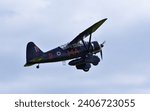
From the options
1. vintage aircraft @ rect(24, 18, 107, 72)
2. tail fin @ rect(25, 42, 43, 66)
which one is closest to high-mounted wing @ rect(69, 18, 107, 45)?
vintage aircraft @ rect(24, 18, 107, 72)

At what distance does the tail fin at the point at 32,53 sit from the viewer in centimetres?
4303

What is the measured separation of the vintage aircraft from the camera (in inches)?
1703

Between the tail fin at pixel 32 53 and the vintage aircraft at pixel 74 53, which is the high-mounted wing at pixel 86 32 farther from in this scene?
the tail fin at pixel 32 53

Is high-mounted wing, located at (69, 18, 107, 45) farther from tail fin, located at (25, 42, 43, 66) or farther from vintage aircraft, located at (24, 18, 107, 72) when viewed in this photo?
tail fin, located at (25, 42, 43, 66)

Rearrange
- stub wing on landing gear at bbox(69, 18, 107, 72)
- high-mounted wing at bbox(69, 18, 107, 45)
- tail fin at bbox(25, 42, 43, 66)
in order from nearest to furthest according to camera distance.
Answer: tail fin at bbox(25, 42, 43, 66), stub wing on landing gear at bbox(69, 18, 107, 72), high-mounted wing at bbox(69, 18, 107, 45)

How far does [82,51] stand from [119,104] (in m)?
14.6

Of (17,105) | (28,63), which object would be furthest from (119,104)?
(28,63)

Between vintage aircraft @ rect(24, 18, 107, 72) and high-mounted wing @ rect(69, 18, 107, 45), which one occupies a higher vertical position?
high-mounted wing @ rect(69, 18, 107, 45)

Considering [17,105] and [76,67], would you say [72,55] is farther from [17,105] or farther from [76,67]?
[17,105]

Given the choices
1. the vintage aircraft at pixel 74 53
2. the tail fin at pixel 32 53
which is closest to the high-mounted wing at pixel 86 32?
the vintage aircraft at pixel 74 53

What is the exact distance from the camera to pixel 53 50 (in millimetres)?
43750

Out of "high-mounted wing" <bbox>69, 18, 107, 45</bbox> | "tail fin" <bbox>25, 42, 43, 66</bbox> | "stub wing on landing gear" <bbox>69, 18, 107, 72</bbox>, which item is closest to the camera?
"tail fin" <bbox>25, 42, 43, 66</bbox>

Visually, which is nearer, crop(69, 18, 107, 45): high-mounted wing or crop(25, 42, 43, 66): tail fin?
crop(25, 42, 43, 66): tail fin

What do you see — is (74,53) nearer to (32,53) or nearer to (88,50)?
(88,50)
